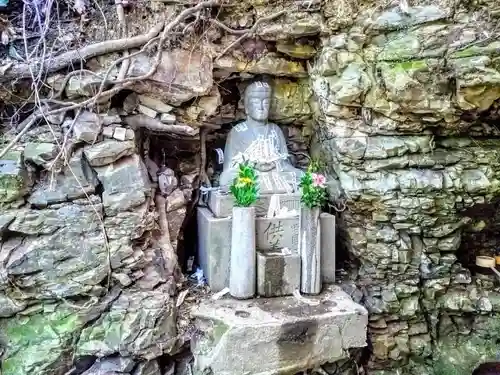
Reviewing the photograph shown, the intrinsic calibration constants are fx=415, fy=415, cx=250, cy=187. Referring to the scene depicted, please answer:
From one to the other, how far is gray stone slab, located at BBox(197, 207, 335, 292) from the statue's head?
1.02 m

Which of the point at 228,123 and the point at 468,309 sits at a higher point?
the point at 228,123

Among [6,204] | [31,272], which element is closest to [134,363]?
[31,272]

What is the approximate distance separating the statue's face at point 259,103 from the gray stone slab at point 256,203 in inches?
31.2

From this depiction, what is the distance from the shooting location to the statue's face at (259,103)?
387cm

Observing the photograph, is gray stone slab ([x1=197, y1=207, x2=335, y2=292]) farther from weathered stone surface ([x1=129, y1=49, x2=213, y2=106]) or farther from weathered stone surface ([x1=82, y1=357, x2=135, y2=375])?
weathered stone surface ([x1=129, y1=49, x2=213, y2=106])

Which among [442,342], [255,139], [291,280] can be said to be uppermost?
[255,139]

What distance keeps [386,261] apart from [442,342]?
100cm

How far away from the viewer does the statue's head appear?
12.7ft

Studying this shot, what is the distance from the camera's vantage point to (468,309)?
3695 millimetres

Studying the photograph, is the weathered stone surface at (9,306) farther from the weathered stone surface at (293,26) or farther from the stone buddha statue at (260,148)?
the weathered stone surface at (293,26)

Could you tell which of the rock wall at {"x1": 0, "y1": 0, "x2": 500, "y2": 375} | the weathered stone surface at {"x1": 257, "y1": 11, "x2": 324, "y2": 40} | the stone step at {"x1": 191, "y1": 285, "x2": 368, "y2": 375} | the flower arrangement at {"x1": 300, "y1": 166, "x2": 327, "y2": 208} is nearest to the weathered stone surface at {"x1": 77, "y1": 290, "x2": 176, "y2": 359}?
the rock wall at {"x1": 0, "y1": 0, "x2": 500, "y2": 375}

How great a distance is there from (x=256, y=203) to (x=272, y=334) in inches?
43.9

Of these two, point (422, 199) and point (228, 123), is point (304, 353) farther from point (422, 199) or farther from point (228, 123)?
point (228, 123)

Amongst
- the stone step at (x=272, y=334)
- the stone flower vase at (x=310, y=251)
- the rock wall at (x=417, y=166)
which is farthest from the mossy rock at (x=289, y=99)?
the stone step at (x=272, y=334)
